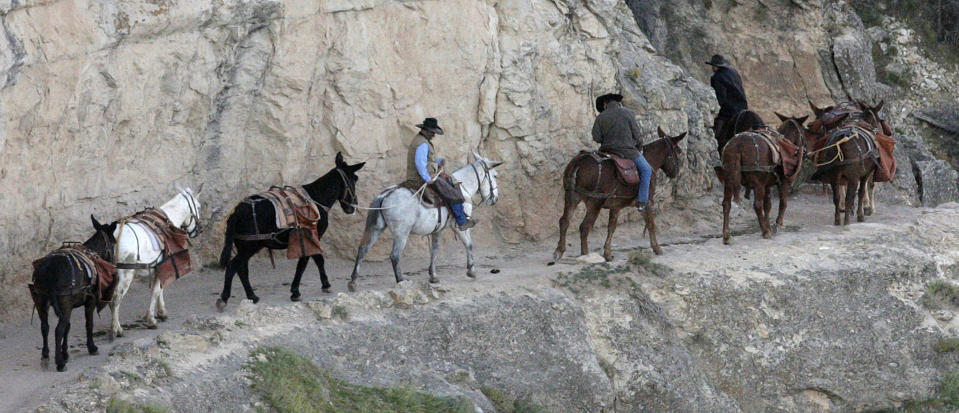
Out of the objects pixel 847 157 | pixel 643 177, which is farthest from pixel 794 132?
pixel 643 177

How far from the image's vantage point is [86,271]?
10719mm

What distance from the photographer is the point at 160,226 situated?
12023 mm

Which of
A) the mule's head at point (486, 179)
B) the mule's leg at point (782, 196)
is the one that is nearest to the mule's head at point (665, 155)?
the mule's leg at point (782, 196)

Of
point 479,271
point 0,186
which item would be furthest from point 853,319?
point 0,186

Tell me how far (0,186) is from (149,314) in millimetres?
2158

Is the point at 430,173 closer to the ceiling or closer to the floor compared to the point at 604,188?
closer to the ceiling

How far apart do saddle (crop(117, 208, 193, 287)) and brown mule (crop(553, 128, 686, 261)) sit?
532 centimetres

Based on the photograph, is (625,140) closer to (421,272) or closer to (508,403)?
(421,272)

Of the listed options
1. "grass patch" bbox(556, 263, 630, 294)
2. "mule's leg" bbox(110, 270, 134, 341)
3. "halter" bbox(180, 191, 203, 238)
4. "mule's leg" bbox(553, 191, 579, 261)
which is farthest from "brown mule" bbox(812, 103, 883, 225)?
"mule's leg" bbox(110, 270, 134, 341)

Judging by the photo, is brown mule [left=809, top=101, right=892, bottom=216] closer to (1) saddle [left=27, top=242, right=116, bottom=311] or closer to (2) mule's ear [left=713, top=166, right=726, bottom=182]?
(2) mule's ear [left=713, top=166, right=726, bottom=182]

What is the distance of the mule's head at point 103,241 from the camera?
11336 millimetres

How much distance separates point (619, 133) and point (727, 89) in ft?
13.4

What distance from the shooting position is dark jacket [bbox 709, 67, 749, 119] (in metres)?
18.3

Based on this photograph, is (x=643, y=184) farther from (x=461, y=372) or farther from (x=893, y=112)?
(x=893, y=112)
